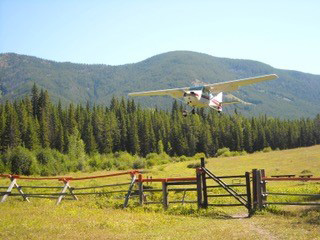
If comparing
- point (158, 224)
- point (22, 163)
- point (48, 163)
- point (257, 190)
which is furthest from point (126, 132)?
point (158, 224)

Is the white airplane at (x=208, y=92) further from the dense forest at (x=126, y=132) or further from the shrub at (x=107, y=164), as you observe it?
the shrub at (x=107, y=164)

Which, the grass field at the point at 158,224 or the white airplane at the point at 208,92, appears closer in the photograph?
the grass field at the point at 158,224

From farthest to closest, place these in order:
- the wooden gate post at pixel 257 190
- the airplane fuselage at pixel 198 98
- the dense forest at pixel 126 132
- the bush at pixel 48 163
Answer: the dense forest at pixel 126 132
the bush at pixel 48 163
the airplane fuselage at pixel 198 98
the wooden gate post at pixel 257 190

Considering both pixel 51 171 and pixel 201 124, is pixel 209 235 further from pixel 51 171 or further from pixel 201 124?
pixel 201 124

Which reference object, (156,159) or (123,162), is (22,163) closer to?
(123,162)

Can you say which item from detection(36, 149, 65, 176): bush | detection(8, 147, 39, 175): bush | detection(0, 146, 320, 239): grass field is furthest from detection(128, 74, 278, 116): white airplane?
detection(36, 149, 65, 176): bush

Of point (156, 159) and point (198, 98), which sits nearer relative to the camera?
point (198, 98)

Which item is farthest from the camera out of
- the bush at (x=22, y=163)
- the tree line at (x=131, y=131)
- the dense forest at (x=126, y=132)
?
the tree line at (x=131, y=131)

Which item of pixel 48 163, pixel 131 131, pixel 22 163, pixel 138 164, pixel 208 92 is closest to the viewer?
pixel 208 92

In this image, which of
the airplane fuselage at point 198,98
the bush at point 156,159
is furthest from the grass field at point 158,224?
the bush at point 156,159

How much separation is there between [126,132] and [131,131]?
247 centimetres

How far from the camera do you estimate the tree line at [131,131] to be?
11025cm

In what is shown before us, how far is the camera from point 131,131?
135375 mm

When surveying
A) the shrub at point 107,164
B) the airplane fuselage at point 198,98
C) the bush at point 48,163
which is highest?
the airplane fuselage at point 198,98
